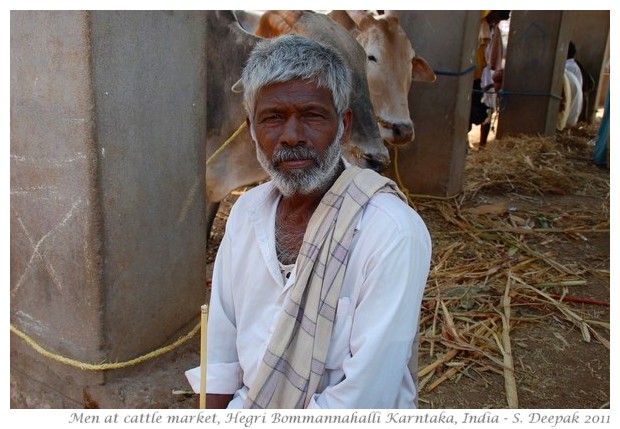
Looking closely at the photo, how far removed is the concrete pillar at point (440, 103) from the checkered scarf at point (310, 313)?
4.45m

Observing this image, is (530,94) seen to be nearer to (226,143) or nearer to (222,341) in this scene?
(226,143)

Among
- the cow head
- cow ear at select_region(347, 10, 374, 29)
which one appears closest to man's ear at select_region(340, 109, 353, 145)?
the cow head

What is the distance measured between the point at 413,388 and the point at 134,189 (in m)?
1.29

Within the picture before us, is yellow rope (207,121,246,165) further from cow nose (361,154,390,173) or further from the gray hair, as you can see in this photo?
the gray hair

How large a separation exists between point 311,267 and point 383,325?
0.81 ft

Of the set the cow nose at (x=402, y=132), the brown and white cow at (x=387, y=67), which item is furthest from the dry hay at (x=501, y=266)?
the brown and white cow at (x=387, y=67)

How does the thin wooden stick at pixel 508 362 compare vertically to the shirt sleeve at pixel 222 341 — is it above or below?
below

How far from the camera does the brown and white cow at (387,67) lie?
4.70 meters

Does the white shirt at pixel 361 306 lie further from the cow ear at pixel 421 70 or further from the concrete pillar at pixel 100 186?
the cow ear at pixel 421 70

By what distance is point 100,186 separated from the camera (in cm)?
209

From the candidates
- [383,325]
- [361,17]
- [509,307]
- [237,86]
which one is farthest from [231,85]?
[383,325]

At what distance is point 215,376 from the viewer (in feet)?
5.88

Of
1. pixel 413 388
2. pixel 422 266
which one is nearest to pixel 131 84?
pixel 422 266

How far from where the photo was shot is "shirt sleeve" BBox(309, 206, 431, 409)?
1.43 meters
